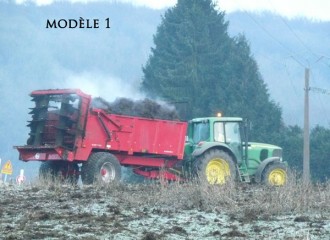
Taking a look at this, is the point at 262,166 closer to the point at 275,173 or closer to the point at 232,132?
the point at 275,173

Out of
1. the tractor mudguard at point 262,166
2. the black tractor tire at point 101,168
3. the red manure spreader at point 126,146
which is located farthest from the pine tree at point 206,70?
the black tractor tire at point 101,168

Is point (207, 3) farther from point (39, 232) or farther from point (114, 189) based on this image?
point (39, 232)

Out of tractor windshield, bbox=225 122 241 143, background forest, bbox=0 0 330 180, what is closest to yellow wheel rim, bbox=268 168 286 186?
tractor windshield, bbox=225 122 241 143

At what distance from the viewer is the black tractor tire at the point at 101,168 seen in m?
26.9

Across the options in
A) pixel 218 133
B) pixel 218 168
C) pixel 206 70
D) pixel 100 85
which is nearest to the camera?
pixel 218 168

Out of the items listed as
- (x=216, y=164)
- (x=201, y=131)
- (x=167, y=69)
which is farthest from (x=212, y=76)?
(x=216, y=164)

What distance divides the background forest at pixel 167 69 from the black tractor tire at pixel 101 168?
2.44 meters

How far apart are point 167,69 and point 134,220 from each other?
42891mm

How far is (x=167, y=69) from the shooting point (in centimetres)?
5897

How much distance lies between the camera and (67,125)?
27.0 meters

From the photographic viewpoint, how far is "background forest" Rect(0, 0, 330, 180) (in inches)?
2109

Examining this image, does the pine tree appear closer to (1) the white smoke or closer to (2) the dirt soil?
(1) the white smoke

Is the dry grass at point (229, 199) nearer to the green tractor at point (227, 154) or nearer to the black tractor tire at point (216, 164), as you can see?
the black tractor tire at point (216, 164)

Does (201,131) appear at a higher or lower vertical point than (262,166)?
higher
